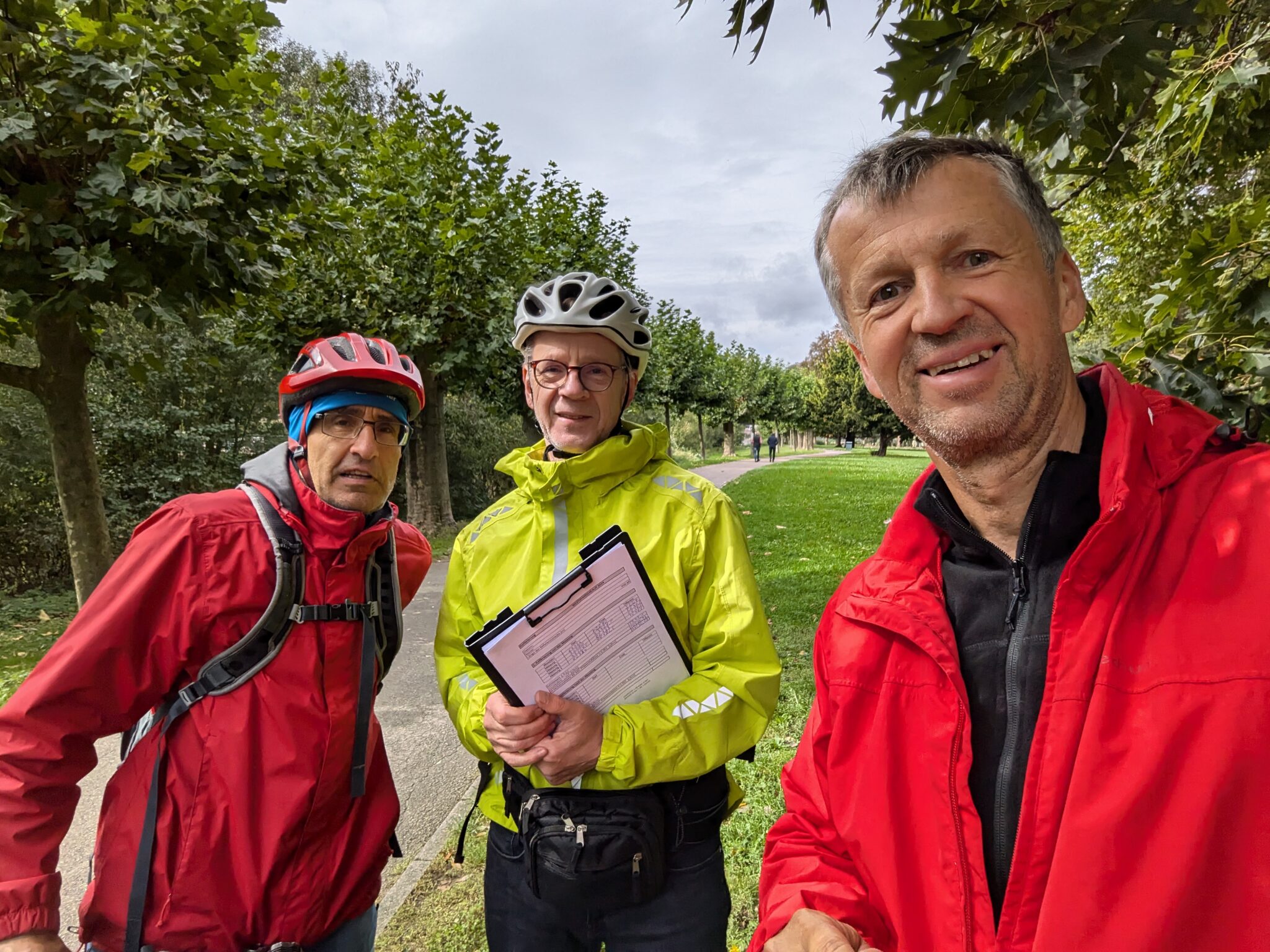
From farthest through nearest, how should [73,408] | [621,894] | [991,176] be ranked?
[73,408] → [621,894] → [991,176]

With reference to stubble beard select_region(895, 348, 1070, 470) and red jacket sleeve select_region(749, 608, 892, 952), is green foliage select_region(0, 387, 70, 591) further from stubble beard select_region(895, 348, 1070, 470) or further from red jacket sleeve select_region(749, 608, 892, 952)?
stubble beard select_region(895, 348, 1070, 470)

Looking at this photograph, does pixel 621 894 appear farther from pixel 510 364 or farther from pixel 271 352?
pixel 271 352

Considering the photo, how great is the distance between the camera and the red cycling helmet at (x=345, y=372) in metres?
2.08

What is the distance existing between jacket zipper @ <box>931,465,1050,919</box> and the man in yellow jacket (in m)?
0.64

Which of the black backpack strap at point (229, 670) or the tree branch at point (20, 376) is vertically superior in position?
the tree branch at point (20, 376)

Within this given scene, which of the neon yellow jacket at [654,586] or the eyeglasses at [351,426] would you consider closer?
the neon yellow jacket at [654,586]

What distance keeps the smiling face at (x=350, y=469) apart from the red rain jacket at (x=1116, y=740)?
4.63 ft

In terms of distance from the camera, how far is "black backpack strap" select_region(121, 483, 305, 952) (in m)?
1.62

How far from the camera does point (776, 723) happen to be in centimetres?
512

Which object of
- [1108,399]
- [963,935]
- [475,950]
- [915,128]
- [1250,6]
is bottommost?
[475,950]

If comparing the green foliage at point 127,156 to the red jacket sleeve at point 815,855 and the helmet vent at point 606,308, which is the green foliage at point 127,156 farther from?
the red jacket sleeve at point 815,855

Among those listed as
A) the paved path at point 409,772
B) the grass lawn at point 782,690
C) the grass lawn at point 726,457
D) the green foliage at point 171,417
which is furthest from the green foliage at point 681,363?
the paved path at point 409,772

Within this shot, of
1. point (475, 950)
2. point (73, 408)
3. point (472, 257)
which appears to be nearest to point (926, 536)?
point (475, 950)

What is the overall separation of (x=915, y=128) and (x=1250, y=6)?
273cm
